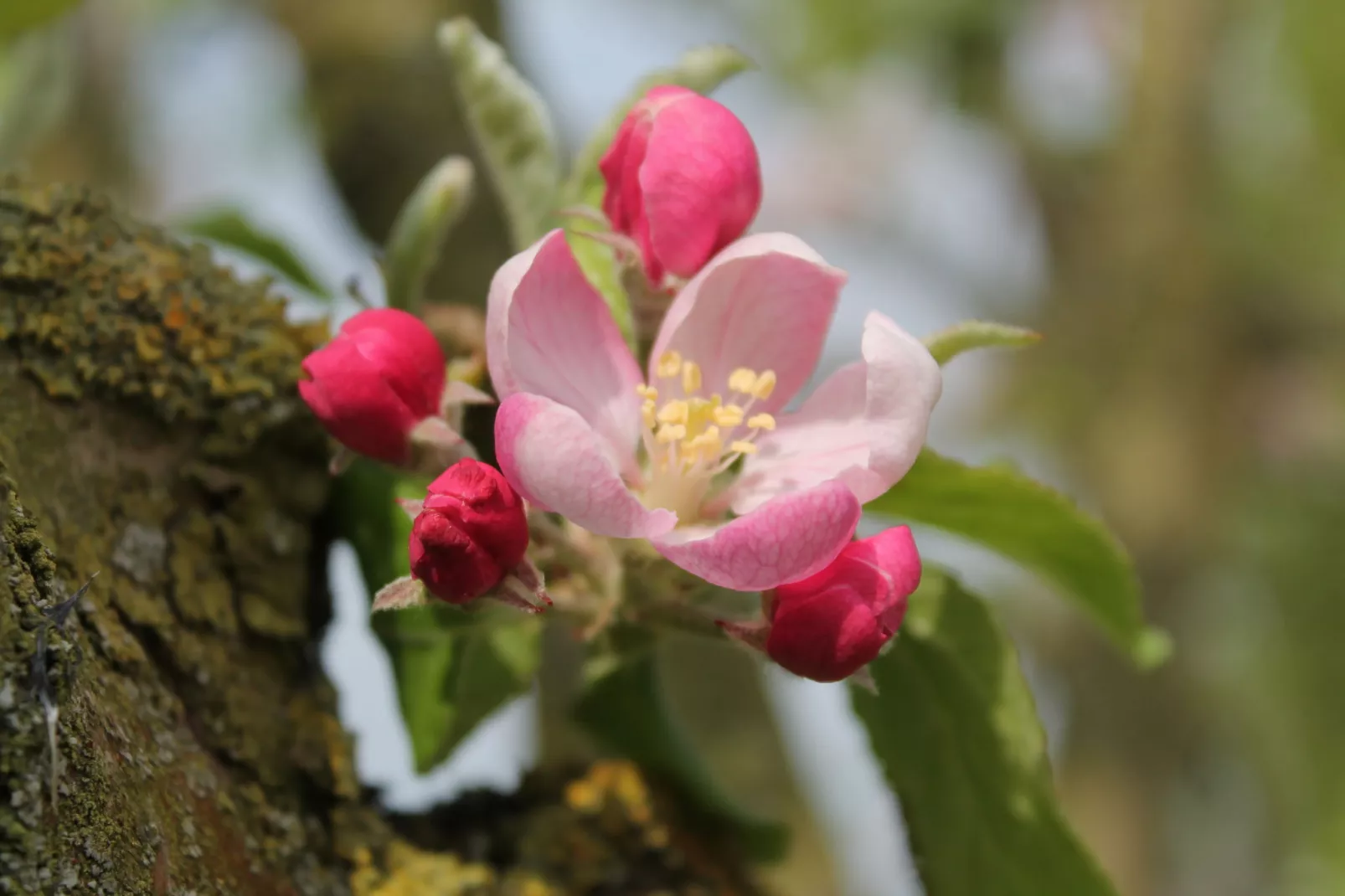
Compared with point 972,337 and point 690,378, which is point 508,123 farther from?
point 972,337

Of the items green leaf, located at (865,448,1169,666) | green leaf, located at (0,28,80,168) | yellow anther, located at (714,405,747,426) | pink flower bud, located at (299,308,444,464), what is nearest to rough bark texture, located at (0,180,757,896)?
pink flower bud, located at (299,308,444,464)

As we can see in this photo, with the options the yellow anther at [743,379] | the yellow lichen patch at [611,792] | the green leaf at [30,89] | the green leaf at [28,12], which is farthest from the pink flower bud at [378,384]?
the green leaf at [30,89]

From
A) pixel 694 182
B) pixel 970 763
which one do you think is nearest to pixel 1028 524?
pixel 970 763

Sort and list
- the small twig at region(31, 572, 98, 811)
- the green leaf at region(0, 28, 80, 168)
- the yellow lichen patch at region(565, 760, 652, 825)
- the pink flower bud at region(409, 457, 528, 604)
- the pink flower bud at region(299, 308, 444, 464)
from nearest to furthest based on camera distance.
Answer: the small twig at region(31, 572, 98, 811)
the pink flower bud at region(409, 457, 528, 604)
the pink flower bud at region(299, 308, 444, 464)
the yellow lichen patch at region(565, 760, 652, 825)
the green leaf at region(0, 28, 80, 168)

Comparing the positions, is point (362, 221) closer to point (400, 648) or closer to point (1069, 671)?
point (400, 648)

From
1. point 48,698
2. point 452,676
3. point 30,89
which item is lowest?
point 452,676

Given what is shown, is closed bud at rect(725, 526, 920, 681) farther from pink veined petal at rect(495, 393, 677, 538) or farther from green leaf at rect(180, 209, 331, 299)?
green leaf at rect(180, 209, 331, 299)
